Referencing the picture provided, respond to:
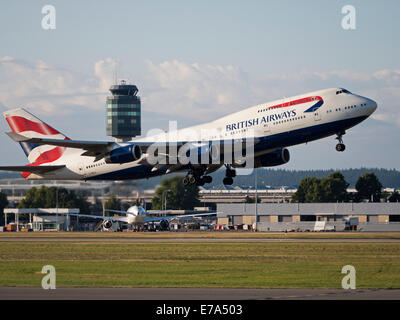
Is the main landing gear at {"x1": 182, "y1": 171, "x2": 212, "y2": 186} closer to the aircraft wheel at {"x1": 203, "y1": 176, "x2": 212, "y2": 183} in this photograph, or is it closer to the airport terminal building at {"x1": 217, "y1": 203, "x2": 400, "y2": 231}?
the aircraft wheel at {"x1": 203, "y1": 176, "x2": 212, "y2": 183}

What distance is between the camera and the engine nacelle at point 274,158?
218ft

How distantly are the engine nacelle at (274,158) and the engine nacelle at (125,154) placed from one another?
1288 cm

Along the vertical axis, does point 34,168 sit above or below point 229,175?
above

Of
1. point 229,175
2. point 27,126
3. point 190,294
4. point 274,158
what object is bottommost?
point 190,294

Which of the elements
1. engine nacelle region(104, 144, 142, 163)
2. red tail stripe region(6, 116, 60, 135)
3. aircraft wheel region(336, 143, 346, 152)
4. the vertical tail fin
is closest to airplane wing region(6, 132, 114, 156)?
engine nacelle region(104, 144, 142, 163)

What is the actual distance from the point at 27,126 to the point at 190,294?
49.9 metres

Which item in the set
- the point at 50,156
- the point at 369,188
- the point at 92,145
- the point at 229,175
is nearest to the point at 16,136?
the point at 92,145

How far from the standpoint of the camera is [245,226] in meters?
128

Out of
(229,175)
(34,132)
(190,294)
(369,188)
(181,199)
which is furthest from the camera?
(369,188)

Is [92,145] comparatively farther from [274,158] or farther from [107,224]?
[107,224]

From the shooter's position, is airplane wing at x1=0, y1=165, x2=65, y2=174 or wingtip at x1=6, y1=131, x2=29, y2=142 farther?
airplane wing at x1=0, y1=165, x2=65, y2=174

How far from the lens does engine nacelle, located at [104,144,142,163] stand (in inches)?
2406

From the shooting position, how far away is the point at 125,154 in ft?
200
